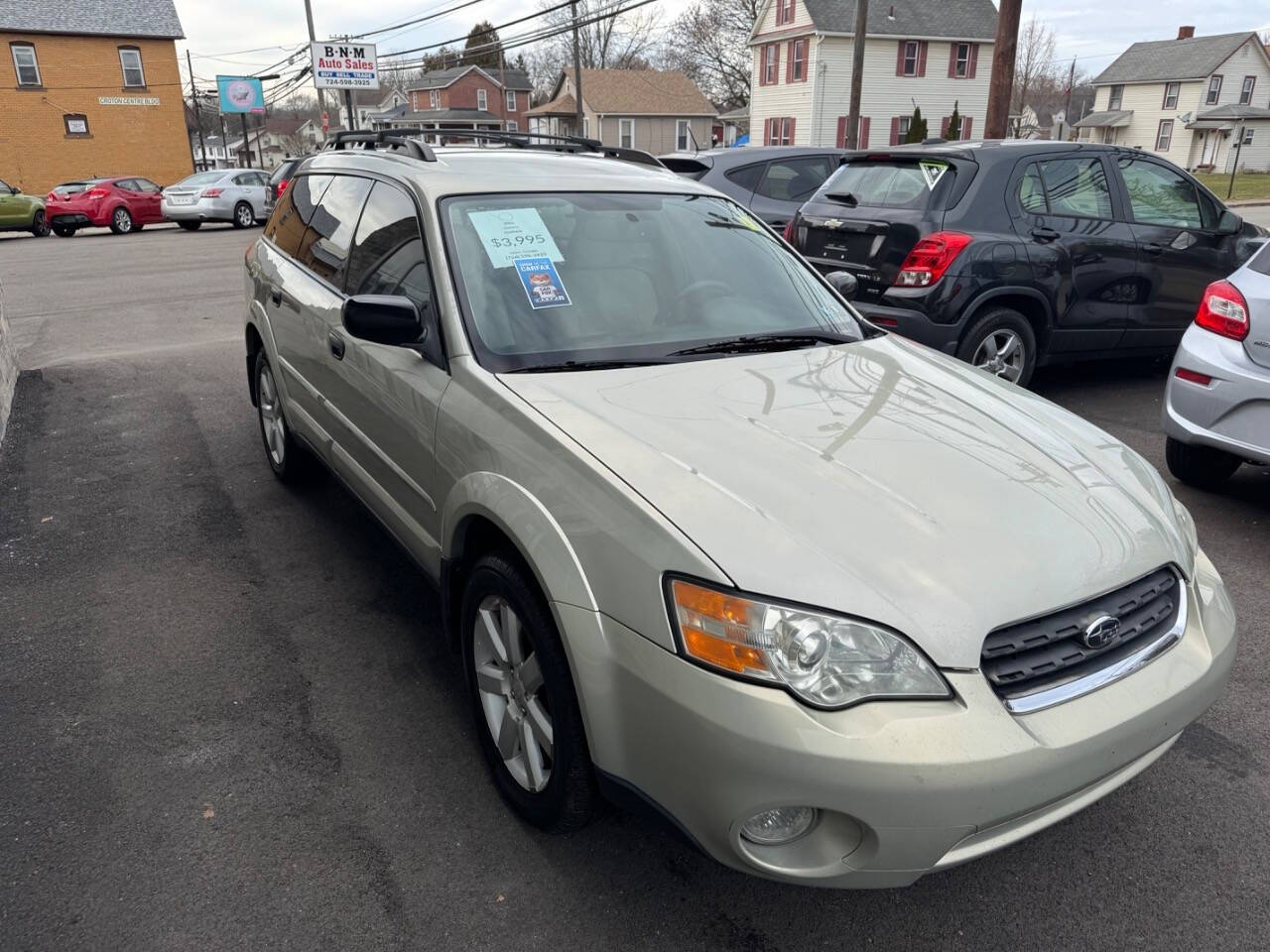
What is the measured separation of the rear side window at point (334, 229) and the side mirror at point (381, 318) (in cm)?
102

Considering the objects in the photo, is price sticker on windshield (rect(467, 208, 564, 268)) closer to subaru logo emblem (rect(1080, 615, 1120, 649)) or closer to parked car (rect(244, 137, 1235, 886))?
parked car (rect(244, 137, 1235, 886))

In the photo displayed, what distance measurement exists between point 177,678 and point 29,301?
11.2 m

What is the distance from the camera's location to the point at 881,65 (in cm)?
3928

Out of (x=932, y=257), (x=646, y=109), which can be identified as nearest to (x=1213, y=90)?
(x=646, y=109)

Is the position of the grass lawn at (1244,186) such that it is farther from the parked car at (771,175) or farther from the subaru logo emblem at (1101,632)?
the subaru logo emblem at (1101,632)

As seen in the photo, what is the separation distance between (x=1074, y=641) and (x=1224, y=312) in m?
3.31

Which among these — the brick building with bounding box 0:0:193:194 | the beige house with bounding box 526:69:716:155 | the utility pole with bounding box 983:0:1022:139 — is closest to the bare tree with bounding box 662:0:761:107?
the beige house with bounding box 526:69:716:155

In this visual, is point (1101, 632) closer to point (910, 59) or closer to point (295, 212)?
point (295, 212)

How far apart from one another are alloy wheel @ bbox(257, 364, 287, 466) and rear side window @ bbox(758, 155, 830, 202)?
612cm

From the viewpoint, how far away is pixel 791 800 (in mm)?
1889

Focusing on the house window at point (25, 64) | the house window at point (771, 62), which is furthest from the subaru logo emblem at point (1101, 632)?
the house window at point (25, 64)

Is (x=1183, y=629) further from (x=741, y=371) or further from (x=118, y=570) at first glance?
(x=118, y=570)

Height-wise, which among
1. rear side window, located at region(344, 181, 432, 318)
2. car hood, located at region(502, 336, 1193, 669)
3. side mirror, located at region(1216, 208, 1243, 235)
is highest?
rear side window, located at region(344, 181, 432, 318)

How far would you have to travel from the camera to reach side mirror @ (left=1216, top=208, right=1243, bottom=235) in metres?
7.25
